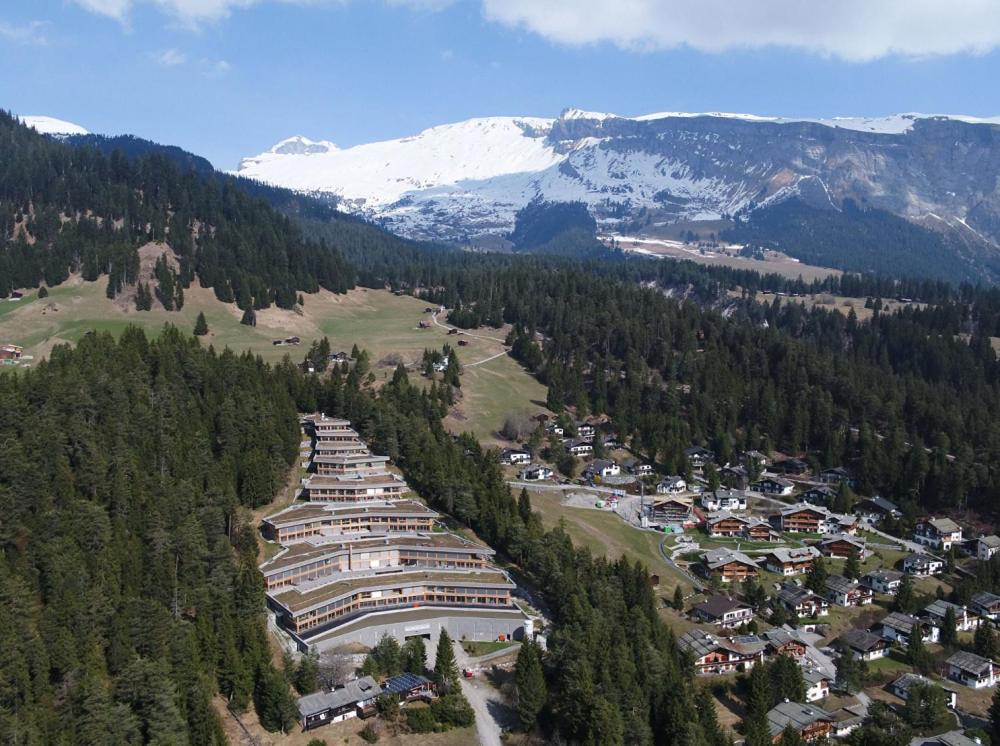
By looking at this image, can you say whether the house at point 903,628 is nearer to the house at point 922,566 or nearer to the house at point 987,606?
the house at point 987,606

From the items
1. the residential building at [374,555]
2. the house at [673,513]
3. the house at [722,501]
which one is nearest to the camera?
the residential building at [374,555]

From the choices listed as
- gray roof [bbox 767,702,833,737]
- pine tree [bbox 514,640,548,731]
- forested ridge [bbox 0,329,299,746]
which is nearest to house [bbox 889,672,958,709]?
gray roof [bbox 767,702,833,737]

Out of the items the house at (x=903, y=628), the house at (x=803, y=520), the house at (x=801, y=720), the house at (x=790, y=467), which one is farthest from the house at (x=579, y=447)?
the house at (x=801, y=720)

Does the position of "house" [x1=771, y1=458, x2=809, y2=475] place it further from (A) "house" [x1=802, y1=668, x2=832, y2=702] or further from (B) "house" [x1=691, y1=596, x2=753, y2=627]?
(A) "house" [x1=802, y1=668, x2=832, y2=702]

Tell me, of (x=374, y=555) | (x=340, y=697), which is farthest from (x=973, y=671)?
(x=340, y=697)

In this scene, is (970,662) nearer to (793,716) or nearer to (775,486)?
(793,716)

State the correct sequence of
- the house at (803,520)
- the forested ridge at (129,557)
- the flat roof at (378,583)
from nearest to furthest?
1. the forested ridge at (129,557)
2. the flat roof at (378,583)
3. the house at (803,520)

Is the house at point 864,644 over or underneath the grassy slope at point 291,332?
underneath
